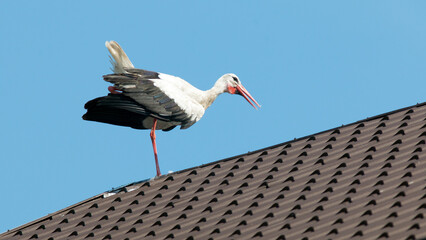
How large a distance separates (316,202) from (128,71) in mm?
5491

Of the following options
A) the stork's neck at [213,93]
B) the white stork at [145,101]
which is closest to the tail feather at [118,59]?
the white stork at [145,101]

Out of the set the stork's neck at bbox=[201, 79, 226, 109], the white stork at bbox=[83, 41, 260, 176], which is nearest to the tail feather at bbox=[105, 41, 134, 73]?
the white stork at bbox=[83, 41, 260, 176]

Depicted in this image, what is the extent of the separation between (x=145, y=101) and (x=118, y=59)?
1.01 m

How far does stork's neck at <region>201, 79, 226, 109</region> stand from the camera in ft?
57.1

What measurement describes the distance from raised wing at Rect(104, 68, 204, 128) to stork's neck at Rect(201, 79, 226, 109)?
1.55ft

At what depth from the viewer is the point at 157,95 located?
53.4 ft

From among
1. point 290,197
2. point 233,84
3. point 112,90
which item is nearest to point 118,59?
point 112,90

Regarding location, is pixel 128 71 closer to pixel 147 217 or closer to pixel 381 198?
pixel 147 217

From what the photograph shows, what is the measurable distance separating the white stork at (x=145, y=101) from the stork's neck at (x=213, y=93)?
0.7 inches

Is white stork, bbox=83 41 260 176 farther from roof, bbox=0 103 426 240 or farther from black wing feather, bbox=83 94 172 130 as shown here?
roof, bbox=0 103 426 240

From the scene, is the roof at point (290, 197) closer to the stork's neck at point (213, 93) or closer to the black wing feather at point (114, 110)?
the black wing feather at point (114, 110)

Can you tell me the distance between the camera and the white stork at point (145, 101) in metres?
16.0

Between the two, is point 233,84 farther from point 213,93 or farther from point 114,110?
point 114,110

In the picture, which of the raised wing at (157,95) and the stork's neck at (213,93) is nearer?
the raised wing at (157,95)
